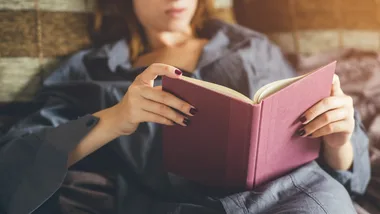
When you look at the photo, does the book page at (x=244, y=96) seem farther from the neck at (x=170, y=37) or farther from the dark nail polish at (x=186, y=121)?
the neck at (x=170, y=37)

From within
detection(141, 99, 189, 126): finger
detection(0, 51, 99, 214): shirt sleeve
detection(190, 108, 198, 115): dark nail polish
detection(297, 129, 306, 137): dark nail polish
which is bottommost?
detection(0, 51, 99, 214): shirt sleeve

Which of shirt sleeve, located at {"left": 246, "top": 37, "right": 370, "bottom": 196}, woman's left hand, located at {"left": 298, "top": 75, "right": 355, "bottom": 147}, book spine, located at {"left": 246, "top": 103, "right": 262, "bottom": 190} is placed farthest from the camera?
shirt sleeve, located at {"left": 246, "top": 37, "right": 370, "bottom": 196}

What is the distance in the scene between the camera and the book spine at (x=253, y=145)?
0.69m

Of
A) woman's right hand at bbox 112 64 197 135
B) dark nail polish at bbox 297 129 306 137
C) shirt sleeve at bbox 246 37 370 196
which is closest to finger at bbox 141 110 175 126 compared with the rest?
woman's right hand at bbox 112 64 197 135

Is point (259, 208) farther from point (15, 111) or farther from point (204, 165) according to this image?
point (15, 111)

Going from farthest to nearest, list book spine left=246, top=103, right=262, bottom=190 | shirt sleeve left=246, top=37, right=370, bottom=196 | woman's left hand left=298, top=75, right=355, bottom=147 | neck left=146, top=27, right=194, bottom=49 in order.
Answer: neck left=146, top=27, right=194, bottom=49 → shirt sleeve left=246, top=37, right=370, bottom=196 → woman's left hand left=298, top=75, right=355, bottom=147 → book spine left=246, top=103, right=262, bottom=190

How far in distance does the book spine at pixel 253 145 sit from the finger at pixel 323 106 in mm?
111

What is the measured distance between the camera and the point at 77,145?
908 millimetres

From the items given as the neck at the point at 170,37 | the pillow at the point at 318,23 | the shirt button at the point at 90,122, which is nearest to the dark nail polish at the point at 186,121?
the shirt button at the point at 90,122

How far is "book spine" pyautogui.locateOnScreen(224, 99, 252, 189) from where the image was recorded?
0.70 meters

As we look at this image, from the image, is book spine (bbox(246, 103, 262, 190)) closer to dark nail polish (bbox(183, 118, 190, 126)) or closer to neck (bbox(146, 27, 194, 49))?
dark nail polish (bbox(183, 118, 190, 126))

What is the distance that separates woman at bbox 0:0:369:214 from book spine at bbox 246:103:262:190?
30mm

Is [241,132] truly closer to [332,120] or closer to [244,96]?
[244,96]

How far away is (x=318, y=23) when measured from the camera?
123 centimetres
